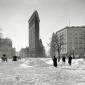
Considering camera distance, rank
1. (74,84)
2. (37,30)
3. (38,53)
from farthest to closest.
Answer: (37,30) < (38,53) < (74,84)

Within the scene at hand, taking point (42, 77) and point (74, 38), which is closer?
point (42, 77)

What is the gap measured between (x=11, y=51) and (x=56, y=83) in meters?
173

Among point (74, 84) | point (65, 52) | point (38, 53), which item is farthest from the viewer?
point (38, 53)

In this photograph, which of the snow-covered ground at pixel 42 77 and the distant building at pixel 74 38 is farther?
the distant building at pixel 74 38

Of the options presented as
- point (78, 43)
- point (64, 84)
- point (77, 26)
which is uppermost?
point (77, 26)

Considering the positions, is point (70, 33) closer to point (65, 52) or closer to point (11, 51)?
point (65, 52)

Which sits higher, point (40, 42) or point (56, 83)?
point (40, 42)

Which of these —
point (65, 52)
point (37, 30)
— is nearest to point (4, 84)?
point (65, 52)

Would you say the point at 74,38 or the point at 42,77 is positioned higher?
the point at 74,38

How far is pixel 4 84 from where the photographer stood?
1255 centimetres

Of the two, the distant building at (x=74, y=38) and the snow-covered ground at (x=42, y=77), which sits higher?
the distant building at (x=74, y=38)

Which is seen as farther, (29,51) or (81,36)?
(29,51)

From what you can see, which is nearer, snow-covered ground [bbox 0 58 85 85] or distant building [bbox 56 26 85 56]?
snow-covered ground [bbox 0 58 85 85]

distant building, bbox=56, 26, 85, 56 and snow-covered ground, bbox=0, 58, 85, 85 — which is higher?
distant building, bbox=56, 26, 85, 56
